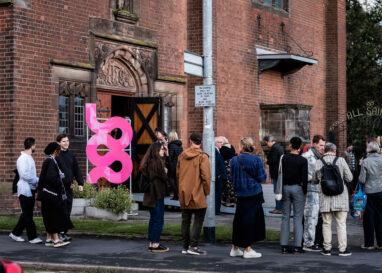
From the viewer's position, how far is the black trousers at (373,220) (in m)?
11.4

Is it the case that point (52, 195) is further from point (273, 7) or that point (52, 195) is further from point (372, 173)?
point (273, 7)

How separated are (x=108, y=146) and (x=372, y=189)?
6.52 metres

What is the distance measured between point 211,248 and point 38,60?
6.81 m

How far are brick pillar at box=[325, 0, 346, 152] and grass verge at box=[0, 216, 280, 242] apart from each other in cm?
1599

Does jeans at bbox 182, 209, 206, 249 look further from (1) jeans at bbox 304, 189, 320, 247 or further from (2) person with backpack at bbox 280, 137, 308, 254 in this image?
(1) jeans at bbox 304, 189, 320, 247

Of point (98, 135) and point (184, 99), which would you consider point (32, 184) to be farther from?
point (184, 99)

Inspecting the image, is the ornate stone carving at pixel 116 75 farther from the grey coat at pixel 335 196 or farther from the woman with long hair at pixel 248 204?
the grey coat at pixel 335 196

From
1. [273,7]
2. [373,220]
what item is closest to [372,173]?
[373,220]

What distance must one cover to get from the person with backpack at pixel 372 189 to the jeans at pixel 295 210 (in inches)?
55.3

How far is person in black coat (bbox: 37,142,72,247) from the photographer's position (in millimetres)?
11203

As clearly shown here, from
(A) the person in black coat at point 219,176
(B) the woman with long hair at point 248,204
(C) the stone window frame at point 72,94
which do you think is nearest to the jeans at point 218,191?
(A) the person in black coat at point 219,176

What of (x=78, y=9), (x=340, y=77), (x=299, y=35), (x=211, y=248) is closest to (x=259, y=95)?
(x=299, y=35)

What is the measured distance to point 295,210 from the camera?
10680 mm

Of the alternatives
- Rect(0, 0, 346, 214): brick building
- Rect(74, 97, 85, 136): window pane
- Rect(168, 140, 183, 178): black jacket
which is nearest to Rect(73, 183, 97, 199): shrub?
Rect(0, 0, 346, 214): brick building
